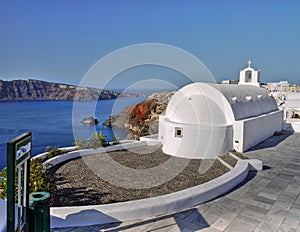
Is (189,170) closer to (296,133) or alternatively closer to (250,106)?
(250,106)

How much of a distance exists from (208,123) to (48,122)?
3511cm

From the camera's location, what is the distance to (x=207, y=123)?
10.8 m

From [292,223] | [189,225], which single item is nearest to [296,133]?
[292,223]

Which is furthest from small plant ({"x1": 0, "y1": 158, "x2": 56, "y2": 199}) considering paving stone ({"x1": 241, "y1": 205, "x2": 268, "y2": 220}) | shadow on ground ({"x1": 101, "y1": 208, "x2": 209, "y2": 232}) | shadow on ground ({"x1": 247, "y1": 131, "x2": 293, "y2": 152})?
shadow on ground ({"x1": 247, "y1": 131, "x2": 293, "y2": 152})

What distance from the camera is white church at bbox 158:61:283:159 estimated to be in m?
10.3

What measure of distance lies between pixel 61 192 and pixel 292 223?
17.3ft

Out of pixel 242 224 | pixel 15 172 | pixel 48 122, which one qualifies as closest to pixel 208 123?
pixel 242 224

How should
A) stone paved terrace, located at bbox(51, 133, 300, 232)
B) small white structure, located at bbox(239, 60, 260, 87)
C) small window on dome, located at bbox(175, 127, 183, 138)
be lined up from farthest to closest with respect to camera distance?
small white structure, located at bbox(239, 60, 260, 87)
small window on dome, located at bbox(175, 127, 183, 138)
stone paved terrace, located at bbox(51, 133, 300, 232)

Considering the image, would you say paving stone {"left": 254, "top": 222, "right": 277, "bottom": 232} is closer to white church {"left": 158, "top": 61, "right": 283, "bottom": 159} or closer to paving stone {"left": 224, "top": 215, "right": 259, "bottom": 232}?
paving stone {"left": 224, "top": 215, "right": 259, "bottom": 232}

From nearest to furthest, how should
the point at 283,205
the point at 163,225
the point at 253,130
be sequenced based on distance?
the point at 163,225
the point at 283,205
the point at 253,130

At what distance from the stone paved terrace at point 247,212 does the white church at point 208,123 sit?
8.29ft

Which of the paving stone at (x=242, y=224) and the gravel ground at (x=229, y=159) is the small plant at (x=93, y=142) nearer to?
the gravel ground at (x=229, y=159)

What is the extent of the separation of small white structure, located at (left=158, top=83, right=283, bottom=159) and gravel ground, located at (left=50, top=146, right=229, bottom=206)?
2.19 feet

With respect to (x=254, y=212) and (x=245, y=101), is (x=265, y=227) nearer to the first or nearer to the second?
(x=254, y=212)
